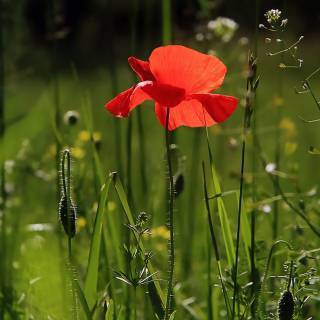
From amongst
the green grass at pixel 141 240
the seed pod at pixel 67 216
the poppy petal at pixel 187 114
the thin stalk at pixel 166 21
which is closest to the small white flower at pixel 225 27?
the green grass at pixel 141 240

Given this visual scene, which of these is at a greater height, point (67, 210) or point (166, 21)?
point (166, 21)

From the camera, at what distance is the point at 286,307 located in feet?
3.79

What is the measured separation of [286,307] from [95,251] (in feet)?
0.87

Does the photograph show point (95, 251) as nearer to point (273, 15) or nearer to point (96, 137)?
point (273, 15)

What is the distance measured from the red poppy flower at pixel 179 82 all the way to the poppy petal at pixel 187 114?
2 cm

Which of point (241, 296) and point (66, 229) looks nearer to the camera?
point (66, 229)

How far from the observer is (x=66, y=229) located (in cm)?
121

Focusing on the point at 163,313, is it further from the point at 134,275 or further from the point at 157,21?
the point at 157,21

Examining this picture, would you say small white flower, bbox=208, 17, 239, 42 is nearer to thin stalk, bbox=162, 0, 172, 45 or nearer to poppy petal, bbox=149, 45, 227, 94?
thin stalk, bbox=162, 0, 172, 45

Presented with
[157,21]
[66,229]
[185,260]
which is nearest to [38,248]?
[185,260]

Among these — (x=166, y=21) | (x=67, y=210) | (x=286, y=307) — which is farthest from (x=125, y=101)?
(x=166, y=21)

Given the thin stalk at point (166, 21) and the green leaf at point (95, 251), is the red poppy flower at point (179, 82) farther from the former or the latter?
the thin stalk at point (166, 21)

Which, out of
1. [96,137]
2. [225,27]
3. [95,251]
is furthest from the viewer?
[225,27]

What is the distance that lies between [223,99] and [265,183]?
7.96ft
